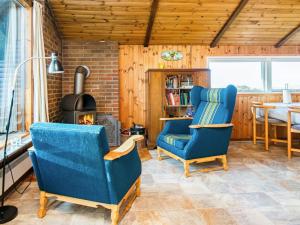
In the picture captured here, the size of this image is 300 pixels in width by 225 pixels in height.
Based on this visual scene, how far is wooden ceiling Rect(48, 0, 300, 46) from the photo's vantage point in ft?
13.3

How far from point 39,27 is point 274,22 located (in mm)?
4000

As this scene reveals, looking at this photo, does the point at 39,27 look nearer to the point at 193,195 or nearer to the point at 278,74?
the point at 193,195

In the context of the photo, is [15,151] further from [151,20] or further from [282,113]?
[282,113]

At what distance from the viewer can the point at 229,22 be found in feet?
14.8

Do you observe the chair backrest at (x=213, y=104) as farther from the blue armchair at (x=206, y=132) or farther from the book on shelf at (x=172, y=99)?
the book on shelf at (x=172, y=99)

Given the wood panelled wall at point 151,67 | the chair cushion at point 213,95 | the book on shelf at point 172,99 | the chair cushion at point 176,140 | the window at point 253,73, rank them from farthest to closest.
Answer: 1. the window at point 253,73
2. the wood panelled wall at point 151,67
3. the book on shelf at point 172,99
4. the chair cushion at point 213,95
5. the chair cushion at point 176,140

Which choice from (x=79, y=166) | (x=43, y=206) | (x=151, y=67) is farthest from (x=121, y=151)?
(x=151, y=67)

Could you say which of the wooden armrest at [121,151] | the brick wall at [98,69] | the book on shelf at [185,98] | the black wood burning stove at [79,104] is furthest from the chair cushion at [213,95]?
the black wood burning stove at [79,104]

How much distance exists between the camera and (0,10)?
2.82 meters

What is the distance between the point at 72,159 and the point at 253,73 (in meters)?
4.70

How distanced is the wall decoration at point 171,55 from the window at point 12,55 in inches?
105

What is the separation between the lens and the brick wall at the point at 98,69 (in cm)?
485

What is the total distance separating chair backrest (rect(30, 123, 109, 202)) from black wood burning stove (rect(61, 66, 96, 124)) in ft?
7.02

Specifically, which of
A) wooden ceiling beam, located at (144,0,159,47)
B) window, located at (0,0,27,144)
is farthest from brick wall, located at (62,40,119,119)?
window, located at (0,0,27,144)
